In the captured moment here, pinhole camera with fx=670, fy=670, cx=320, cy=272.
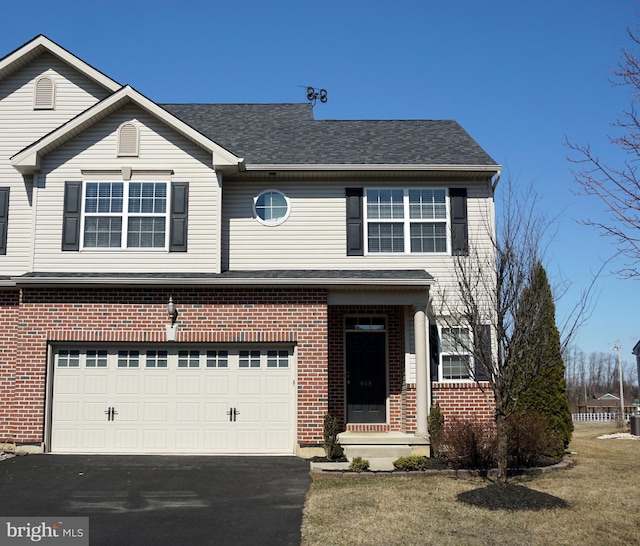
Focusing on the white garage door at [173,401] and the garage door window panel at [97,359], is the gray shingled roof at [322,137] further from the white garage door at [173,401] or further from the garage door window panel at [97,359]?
the garage door window panel at [97,359]

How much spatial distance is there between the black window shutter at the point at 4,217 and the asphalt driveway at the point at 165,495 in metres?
4.92

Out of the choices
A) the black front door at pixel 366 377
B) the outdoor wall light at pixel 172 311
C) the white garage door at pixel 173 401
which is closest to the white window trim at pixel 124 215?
the outdoor wall light at pixel 172 311

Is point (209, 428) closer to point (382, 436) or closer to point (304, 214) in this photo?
point (382, 436)

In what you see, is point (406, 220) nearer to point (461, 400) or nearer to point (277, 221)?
point (277, 221)

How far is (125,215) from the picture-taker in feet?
47.5

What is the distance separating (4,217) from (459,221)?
1027 centimetres

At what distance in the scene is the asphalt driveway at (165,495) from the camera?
8211 mm

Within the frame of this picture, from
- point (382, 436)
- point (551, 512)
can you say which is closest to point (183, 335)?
point (382, 436)

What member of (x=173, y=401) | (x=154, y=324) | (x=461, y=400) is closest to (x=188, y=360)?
(x=173, y=401)

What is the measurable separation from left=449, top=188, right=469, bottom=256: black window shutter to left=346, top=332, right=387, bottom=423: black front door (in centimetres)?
263

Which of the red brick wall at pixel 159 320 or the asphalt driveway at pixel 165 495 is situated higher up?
the red brick wall at pixel 159 320

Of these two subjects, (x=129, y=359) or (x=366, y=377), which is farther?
(x=366, y=377)

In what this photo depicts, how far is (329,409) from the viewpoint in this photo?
1469 centimetres

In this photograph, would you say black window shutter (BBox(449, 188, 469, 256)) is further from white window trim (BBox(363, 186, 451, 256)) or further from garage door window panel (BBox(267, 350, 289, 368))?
garage door window panel (BBox(267, 350, 289, 368))
